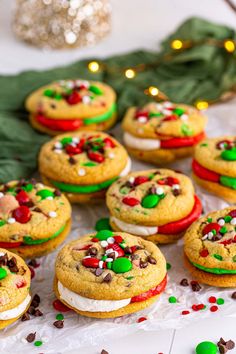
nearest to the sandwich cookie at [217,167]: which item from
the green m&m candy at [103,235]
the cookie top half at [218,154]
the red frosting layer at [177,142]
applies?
the cookie top half at [218,154]

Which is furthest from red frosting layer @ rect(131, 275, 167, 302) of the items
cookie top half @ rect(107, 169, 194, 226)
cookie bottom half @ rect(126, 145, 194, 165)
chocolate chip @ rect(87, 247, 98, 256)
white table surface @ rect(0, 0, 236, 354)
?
white table surface @ rect(0, 0, 236, 354)

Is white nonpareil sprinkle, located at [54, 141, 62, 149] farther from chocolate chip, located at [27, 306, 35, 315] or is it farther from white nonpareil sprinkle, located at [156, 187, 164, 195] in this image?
chocolate chip, located at [27, 306, 35, 315]

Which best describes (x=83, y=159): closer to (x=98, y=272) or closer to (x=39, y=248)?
(x=39, y=248)

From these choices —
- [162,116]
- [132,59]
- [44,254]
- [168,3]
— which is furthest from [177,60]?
[44,254]

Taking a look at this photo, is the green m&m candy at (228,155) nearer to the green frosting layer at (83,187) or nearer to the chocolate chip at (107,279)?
the green frosting layer at (83,187)

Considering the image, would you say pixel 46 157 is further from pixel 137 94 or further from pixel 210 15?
pixel 210 15

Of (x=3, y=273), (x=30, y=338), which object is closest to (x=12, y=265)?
(x=3, y=273)

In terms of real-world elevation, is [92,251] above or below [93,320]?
above
